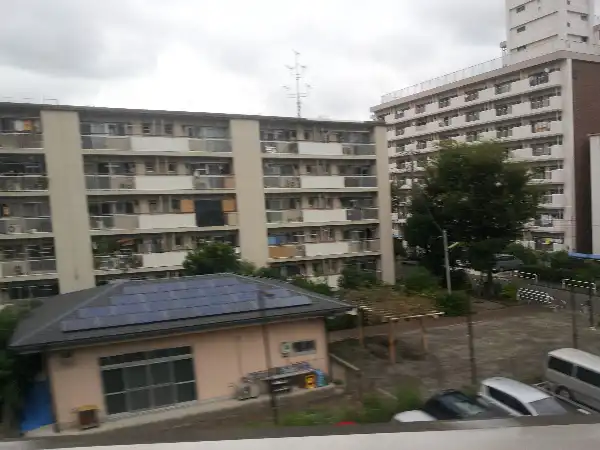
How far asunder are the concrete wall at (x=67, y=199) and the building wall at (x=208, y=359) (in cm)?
463

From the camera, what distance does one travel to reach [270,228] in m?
9.83

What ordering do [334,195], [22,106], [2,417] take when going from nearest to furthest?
[2,417] < [22,106] < [334,195]

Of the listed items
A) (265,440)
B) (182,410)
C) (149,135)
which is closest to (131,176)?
(149,135)

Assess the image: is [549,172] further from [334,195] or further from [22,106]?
[22,106]

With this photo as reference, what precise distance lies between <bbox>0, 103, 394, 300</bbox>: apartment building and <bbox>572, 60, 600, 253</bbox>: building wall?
5.63 m

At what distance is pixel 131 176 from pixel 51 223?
1.62 meters

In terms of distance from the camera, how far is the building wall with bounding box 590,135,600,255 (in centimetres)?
1183

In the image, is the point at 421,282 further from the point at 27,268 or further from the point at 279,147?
the point at 27,268

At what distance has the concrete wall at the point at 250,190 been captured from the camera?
953 cm

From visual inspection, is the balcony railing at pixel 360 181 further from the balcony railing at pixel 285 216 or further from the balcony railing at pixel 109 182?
the balcony railing at pixel 109 182

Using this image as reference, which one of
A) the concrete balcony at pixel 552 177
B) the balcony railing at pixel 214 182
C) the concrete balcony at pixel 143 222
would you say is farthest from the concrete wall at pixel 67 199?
the concrete balcony at pixel 552 177

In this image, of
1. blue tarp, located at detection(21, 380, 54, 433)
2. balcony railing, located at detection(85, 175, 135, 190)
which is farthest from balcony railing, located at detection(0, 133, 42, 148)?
blue tarp, located at detection(21, 380, 54, 433)

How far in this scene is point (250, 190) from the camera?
9.64m

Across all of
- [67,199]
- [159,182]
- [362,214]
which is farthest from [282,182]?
[67,199]
